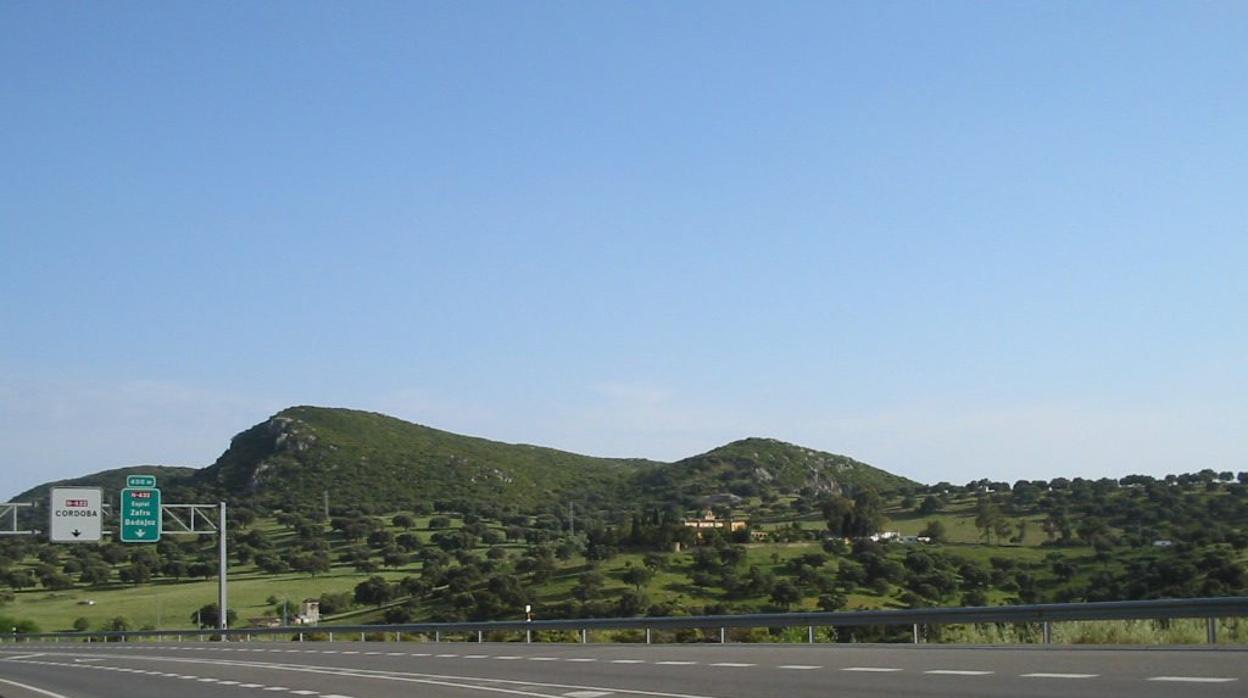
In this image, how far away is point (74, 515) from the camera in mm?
56562

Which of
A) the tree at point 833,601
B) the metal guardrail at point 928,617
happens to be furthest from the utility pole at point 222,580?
the tree at point 833,601

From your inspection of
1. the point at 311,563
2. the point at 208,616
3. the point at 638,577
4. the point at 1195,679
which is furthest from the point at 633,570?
the point at 311,563

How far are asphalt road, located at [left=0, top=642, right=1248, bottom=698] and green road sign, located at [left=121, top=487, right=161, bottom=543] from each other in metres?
23.3

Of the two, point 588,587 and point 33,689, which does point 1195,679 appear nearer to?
point 33,689

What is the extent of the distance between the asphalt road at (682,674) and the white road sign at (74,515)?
23.7 metres

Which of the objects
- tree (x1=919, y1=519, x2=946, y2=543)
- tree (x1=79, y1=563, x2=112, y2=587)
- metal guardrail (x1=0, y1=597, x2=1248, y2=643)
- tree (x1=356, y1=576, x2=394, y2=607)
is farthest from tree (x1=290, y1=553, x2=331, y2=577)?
metal guardrail (x1=0, y1=597, x2=1248, y2=643)

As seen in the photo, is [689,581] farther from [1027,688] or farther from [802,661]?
[1027,688]

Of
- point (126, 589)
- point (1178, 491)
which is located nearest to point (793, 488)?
point (126, 589)

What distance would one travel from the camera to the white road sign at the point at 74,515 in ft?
185

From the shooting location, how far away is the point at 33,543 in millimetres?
141000

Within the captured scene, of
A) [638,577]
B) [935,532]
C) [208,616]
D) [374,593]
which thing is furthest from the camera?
[208,616]

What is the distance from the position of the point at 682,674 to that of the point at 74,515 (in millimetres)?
41517

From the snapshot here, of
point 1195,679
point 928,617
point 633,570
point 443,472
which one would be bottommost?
point 633,570

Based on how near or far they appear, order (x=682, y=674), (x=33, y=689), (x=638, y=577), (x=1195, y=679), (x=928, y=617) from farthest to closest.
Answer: (x=638, y=577)
(x=928, y=617)
(x=33, y=689)
(x=682, y=674)
(x=1195, y=679)
